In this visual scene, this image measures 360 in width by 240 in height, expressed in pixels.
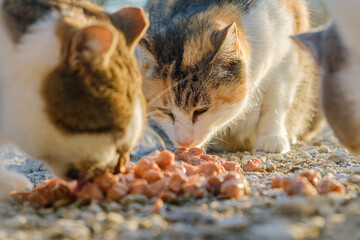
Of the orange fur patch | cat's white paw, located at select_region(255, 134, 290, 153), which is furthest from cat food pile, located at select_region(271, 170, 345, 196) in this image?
the orange fur patch

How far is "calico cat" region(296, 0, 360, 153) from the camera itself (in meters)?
1.66

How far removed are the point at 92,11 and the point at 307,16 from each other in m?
2.15

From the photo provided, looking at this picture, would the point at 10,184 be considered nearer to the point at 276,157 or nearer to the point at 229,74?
the point at 229,74

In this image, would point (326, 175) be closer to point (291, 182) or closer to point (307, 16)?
point (291, 182)

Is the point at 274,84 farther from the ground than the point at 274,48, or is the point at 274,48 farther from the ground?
the point at 274,48

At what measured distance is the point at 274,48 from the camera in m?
2.94

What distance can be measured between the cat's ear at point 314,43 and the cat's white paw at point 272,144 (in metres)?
1.12

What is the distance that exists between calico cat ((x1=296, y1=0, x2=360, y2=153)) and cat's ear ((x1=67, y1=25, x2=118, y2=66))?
88 centimetres

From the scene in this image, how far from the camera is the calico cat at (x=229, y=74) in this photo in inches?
97.6

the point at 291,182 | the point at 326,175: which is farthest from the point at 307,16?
the point at 291,182

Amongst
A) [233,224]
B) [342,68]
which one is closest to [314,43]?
[342,68]

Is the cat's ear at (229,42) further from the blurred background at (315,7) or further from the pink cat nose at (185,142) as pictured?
the blurred background at (315,7)

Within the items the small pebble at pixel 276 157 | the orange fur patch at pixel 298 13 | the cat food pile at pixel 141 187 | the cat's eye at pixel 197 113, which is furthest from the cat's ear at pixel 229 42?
the cat food pile at pixel 141 187

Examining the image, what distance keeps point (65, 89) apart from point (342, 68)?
1051 mm
